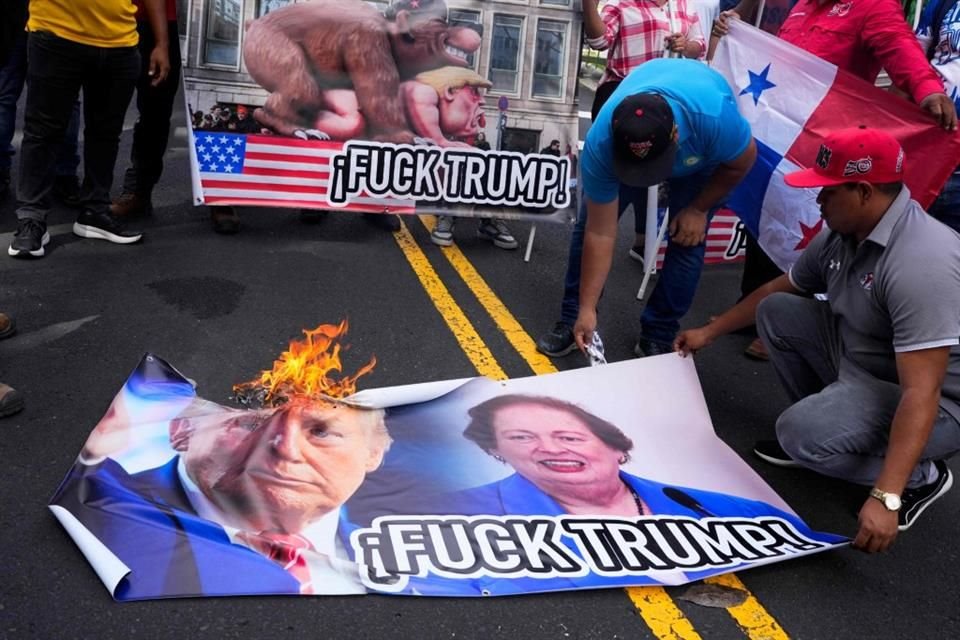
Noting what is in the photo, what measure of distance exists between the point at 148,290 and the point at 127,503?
2.11m

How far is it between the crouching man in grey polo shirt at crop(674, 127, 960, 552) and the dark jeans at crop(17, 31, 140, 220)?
10.9 ft

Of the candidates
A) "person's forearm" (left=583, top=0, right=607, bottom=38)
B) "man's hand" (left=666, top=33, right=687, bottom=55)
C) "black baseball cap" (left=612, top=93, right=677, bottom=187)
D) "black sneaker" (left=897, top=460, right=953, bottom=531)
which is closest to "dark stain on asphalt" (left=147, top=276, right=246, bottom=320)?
"black baseball cap" (left=612, top=93, right=677, bottom=187)

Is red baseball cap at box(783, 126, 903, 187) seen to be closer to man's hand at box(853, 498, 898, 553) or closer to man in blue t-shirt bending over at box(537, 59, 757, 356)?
man in blue t-shirt bending over at box(537, 59, 757, 356)

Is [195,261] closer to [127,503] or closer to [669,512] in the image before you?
[127,503]

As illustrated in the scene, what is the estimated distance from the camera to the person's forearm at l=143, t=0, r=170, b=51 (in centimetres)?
499

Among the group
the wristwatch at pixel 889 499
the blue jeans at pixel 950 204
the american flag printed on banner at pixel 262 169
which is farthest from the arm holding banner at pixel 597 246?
the american flag printed on banner at pixel 262 169

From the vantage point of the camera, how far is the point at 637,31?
16.8 feet

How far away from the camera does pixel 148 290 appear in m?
4.54

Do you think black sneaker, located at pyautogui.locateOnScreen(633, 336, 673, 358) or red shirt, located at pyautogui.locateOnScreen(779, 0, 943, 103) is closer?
red shirt, located at pyautogui.locateOnScreen(779, 0, 943, 103)

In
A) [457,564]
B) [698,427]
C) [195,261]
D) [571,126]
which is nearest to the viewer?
[457,564]

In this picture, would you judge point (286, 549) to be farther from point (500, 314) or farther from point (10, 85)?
point (10, 85)

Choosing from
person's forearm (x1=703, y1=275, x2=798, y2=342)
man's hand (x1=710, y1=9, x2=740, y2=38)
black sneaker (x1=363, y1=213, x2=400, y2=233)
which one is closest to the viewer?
person's forearm (x1=703, y1=275, x2=798, y2=342)

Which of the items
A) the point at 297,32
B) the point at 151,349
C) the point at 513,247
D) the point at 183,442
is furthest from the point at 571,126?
the point at 183,442

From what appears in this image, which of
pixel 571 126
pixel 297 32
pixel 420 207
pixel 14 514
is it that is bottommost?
pixel 14 514
